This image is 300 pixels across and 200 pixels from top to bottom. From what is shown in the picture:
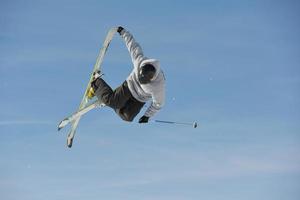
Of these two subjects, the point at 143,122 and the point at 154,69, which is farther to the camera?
the point at 143,122

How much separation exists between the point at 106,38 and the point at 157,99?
2.29 m

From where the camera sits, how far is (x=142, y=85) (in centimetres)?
962

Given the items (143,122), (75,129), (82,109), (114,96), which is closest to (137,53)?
(114,96)

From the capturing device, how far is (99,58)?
11.6m

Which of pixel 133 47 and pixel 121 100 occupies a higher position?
pixel 133 47

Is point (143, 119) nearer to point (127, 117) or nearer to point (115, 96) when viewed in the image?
point (127, 117)

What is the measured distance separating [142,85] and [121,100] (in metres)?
0.68

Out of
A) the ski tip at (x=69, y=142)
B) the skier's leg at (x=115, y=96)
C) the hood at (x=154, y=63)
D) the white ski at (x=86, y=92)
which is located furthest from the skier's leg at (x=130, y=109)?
the ski tip at (x=69, y=142)

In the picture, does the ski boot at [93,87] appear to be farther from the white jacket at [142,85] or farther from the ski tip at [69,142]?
the ski tip at [69,142]

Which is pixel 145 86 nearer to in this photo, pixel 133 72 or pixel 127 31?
pixel 133 72

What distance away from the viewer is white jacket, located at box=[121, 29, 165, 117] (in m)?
Result: 9.48

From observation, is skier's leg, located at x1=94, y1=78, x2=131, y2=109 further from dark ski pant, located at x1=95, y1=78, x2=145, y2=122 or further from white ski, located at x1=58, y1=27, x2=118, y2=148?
white ski, located at x1=58, y1=27, x2=118, y2=148

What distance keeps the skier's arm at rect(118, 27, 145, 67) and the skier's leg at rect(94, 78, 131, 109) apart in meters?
0.73

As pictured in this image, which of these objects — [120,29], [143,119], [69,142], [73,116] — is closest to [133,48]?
[120,29]
